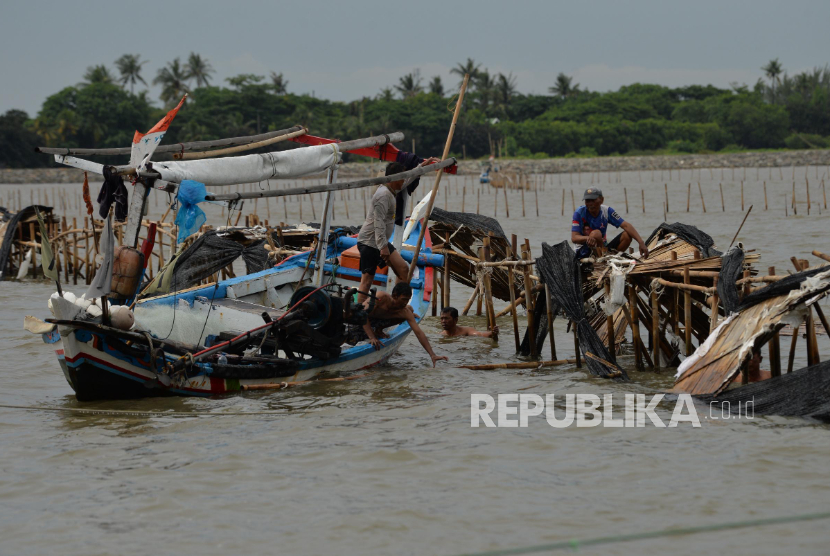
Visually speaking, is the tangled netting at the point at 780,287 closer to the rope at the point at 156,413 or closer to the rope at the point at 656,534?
the rope at the point at 656,534

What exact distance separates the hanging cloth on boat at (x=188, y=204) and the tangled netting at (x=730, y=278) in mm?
3993

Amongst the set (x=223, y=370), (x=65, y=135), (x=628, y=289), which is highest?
(x=65, y=135)

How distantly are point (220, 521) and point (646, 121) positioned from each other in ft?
229

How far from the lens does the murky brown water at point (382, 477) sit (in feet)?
14.2

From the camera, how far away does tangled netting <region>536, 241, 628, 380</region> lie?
7.52 m

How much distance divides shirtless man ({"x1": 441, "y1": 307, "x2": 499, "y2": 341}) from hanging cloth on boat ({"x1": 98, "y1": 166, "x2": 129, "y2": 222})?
4.50 meters

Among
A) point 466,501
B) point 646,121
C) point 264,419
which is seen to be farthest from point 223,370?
point 646,121

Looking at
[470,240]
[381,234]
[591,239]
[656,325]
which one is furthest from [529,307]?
[470,240]

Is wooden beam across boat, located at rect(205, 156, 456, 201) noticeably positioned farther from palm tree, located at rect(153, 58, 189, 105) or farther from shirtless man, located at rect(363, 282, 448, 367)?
palm tree, located at rect(153, 58, 189, 105)

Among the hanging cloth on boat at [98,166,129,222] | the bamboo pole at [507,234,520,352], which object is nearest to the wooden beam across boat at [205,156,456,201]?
the hanging cloth on boat at [98,166,129,222]

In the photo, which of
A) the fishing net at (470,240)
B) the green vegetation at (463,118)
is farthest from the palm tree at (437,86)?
the fishing net at (470,240)

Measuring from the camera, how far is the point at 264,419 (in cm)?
636

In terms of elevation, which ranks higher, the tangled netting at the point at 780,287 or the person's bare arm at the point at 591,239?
the person's bare arm at the point at 591,239

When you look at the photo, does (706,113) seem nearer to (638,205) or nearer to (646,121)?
(646,121)
